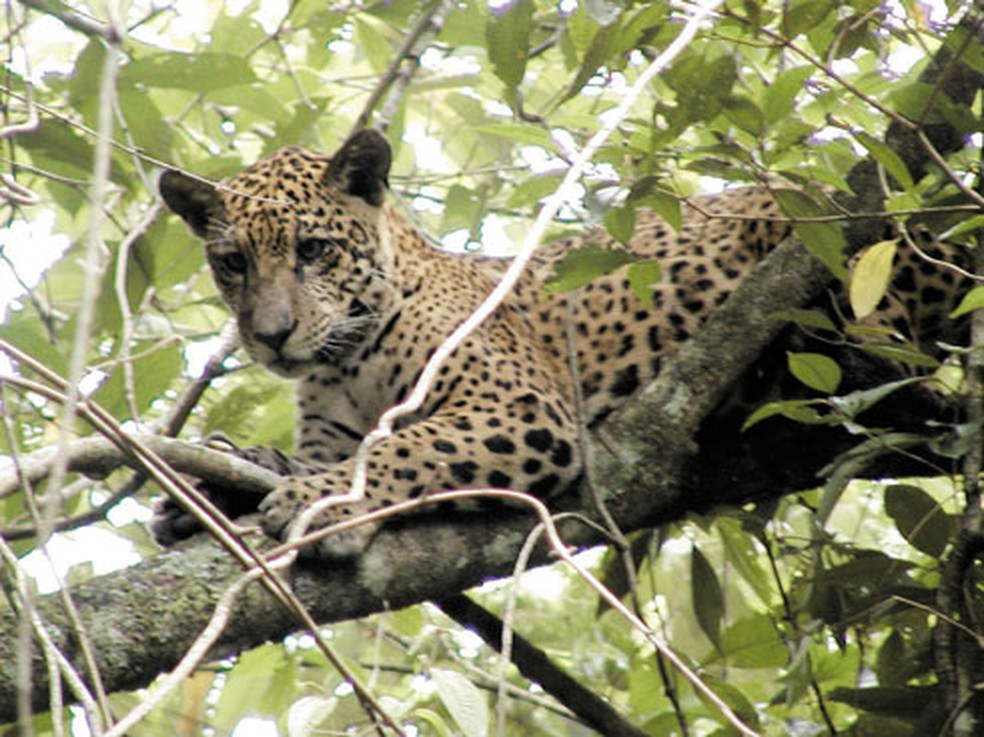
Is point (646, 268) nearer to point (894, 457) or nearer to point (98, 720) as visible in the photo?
point (894, 457)

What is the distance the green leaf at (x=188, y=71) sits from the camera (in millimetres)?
4910

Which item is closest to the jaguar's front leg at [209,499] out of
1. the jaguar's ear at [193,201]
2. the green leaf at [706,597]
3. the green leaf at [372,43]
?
the jaguar's ear at [193,201]

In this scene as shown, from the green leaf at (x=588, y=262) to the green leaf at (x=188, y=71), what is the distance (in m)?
1.39

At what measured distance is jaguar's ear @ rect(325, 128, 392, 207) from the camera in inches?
229

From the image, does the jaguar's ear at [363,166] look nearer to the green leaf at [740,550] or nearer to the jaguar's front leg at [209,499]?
the jaguar's front leg at [209,499]

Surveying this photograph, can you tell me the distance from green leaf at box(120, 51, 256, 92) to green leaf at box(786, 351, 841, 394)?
199 cm

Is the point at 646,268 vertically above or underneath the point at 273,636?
above

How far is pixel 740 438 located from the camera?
16.3ft

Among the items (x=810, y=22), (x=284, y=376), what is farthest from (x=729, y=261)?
(x=810, y=22)

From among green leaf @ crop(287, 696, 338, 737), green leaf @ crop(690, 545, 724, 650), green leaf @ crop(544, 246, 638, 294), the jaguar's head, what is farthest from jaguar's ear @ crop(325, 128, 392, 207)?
green leaf @ crop(287, 696, 338, 737)

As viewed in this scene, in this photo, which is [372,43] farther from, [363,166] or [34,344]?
[34,344]

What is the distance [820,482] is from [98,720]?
3163mm

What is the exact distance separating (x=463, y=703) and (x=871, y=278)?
161 centimetres

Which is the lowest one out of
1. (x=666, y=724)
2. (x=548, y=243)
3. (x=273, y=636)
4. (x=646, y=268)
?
(x=666, y=724)
